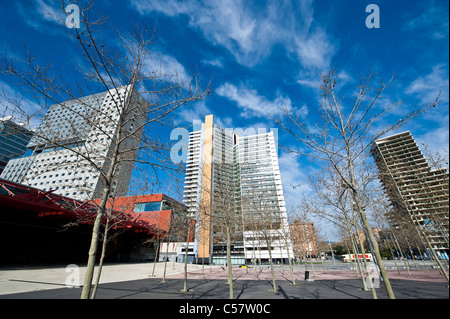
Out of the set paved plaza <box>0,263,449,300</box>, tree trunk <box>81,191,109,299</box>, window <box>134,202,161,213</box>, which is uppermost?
window <box>134,202,161,213</box>

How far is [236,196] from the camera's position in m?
14.8

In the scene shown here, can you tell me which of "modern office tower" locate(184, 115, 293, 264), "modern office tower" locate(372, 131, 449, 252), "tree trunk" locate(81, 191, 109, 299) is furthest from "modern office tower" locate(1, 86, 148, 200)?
"modern office tower" locate(372, 131, 449, 252)

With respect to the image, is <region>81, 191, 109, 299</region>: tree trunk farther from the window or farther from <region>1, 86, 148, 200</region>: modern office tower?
the window

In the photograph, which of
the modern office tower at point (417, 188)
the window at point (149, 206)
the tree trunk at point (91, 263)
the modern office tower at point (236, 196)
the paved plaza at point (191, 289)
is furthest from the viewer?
the window at point (149, 206)

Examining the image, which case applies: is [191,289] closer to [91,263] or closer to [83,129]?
[91,263]

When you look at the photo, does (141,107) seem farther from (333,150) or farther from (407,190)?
(407,190)

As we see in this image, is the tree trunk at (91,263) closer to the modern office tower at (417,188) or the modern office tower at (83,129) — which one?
the modern office tower at (83,129)

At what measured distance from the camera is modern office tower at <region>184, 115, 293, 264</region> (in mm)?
11664

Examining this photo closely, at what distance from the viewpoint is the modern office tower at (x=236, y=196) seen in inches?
459

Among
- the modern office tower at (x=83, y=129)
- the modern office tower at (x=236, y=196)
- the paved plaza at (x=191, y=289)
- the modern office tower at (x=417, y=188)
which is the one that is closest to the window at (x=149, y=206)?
the modern office tower at (x=236, y=196)

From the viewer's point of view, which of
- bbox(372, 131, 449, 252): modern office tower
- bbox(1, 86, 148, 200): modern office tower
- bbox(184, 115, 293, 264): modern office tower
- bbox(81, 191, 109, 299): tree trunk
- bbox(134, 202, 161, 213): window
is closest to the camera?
bbox(81, 191, 109, 299): tree trunk

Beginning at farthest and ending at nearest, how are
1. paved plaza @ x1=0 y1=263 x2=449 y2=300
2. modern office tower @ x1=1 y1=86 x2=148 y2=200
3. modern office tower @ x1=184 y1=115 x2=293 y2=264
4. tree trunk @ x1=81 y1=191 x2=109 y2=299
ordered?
modern office tower @ x1=184 y1=115 x2=293 y2=264, paved plaza @ x1=0 y1=263 x2=449 y2=300, modern office tower @ x1=1 y1=86 x2=148 y2=200, tree trunk @ x1=81 y1=191 x2=109 y2=299
